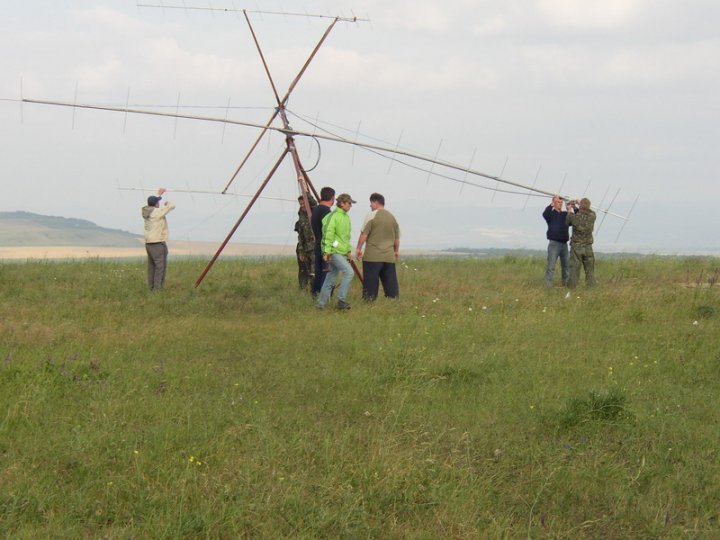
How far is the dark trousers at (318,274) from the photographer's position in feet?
46.5

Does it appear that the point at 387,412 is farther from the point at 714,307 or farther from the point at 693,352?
the point at 714,307

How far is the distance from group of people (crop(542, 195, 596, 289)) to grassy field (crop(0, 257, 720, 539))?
3443mm

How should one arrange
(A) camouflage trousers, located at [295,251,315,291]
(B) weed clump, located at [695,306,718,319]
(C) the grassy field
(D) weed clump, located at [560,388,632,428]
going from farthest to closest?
1. (A) camouflage trousers, located at [295,251,315,291]
2. (B) weed clump, located at [695,306,718,319]
3. (D) weed clump, located at [560,388,632,428]
4. (C) the grassy field

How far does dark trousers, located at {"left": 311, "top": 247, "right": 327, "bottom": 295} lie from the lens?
14.2 metres

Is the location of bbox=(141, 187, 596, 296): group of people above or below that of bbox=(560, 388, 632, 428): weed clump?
above

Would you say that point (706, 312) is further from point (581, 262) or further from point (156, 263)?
point (156, 263)

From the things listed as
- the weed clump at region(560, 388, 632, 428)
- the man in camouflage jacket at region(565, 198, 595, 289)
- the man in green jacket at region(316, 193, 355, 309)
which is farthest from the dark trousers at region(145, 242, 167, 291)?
the weed clump at region(560, 388, 632, 428)

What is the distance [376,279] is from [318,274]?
1174mm

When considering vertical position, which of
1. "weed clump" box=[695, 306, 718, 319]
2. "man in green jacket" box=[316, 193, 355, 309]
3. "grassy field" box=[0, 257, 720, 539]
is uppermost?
"man in green jacket" box=[316, 193, 355, 309]

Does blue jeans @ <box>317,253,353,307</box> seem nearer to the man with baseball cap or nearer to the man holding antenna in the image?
the man with baseball cap

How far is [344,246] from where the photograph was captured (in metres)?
13.1

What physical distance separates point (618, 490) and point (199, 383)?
13.3 feet

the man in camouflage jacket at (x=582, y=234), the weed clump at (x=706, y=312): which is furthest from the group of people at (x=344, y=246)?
the weed clump at (x=706, y=312)

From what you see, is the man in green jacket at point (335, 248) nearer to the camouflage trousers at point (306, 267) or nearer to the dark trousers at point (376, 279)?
the dark trousers at point (376, 279)
